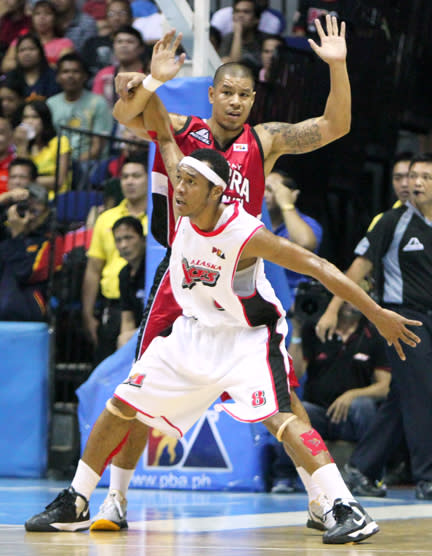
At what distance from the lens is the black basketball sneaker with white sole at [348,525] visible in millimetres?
4773

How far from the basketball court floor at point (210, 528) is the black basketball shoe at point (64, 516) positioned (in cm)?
7

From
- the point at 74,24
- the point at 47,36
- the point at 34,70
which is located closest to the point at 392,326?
the point at 34,70

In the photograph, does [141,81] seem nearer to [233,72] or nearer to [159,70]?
[159,70]

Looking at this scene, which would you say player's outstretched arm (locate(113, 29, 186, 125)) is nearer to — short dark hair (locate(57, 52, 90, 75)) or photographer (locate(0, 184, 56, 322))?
photographer (locate(0, 184, 56, 322))

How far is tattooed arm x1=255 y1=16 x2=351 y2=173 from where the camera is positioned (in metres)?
5.60

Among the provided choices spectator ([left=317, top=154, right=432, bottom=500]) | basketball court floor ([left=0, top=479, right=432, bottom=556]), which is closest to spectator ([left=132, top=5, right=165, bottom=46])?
spectator ([left=317, top=154, right=432, bottom=500])

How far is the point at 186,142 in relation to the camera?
584 cm

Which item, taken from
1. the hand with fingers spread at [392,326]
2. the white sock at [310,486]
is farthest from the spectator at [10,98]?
the hand with fingers spread at [392,326]

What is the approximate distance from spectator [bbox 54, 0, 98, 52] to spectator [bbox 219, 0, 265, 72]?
2.85 metres

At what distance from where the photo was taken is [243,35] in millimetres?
11508

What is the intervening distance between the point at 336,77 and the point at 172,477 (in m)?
3.62

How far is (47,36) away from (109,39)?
127 centimetres

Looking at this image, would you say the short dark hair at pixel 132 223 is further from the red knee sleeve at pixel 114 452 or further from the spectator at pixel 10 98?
the spectator at pixel 10 98

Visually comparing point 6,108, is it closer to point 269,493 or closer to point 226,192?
point 269,493
